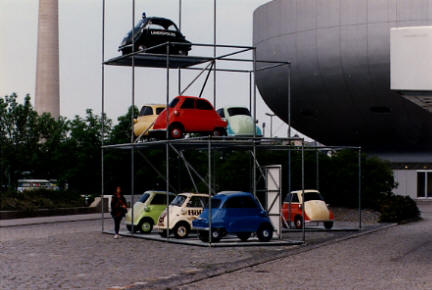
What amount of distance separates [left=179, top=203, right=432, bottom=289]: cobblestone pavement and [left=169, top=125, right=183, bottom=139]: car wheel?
6368 mm

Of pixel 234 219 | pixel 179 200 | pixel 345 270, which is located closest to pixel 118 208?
pixel 179 200

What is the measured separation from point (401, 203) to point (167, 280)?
23.6m

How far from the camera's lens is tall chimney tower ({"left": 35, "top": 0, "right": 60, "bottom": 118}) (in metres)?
99.4

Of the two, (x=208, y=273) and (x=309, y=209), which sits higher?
(x=309, y=209)

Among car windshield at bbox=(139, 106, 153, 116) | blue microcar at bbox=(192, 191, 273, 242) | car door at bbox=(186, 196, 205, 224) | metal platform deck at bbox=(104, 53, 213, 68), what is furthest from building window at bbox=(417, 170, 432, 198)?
blue microcar at bbox=(192, 191, 273, 242)

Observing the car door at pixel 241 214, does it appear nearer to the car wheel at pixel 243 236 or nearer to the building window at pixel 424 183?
the car wheel at pixel 243 236

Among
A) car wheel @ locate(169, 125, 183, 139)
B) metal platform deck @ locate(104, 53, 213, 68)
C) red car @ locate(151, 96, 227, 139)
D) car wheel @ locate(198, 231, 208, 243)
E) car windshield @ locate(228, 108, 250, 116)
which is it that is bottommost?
car wheel @ locate(198, 231, 208, 243)

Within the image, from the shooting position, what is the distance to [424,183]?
72.9 meters

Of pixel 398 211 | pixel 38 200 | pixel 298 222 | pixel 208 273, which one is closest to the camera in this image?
pixel 208 273

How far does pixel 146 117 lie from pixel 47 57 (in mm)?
73179

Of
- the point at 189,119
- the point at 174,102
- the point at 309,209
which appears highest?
the point at 174,102

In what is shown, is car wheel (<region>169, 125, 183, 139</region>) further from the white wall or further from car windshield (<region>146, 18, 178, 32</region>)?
the white wall

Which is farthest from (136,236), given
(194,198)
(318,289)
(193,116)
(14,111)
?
(14,111)

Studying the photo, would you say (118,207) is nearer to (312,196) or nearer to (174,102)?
(174,102)
